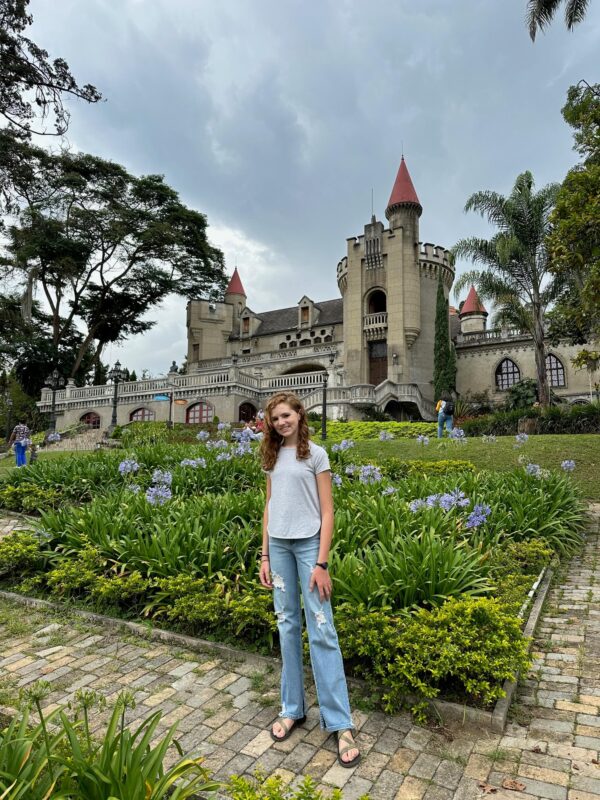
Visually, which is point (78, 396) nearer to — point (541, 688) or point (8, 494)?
point (8, 494)

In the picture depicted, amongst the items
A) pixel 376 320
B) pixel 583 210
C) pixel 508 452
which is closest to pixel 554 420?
pixel 508 452

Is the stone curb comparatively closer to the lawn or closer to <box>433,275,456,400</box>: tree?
the lawn

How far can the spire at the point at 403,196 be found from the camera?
3835 centimetres

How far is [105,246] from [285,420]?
142 ft

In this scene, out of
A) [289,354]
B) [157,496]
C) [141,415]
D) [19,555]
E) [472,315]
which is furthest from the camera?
[472,315]

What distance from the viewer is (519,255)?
984 inches

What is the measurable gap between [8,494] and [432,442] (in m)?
12.1

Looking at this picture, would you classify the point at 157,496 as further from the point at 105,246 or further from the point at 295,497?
the point at 105,246

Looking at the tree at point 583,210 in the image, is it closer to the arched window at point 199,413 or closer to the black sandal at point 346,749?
A: the black sandal at point 346,749

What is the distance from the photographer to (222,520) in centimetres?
621

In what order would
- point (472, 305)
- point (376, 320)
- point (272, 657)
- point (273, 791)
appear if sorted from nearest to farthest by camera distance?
1. point (273, 791)
2. point (272, 657)
3. point (376, 320)
4. point (472, 305)

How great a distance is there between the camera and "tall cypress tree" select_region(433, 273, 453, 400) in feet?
116

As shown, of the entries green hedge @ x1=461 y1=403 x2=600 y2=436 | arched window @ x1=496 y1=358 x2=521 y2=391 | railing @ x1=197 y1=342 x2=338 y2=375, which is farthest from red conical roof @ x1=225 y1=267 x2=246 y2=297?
green hedge @ x1=461 y1=403 x2=600 y2=436

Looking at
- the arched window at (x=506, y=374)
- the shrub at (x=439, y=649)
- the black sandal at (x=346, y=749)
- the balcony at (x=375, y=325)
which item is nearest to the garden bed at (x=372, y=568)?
the shrub at (x=439, y=649)
